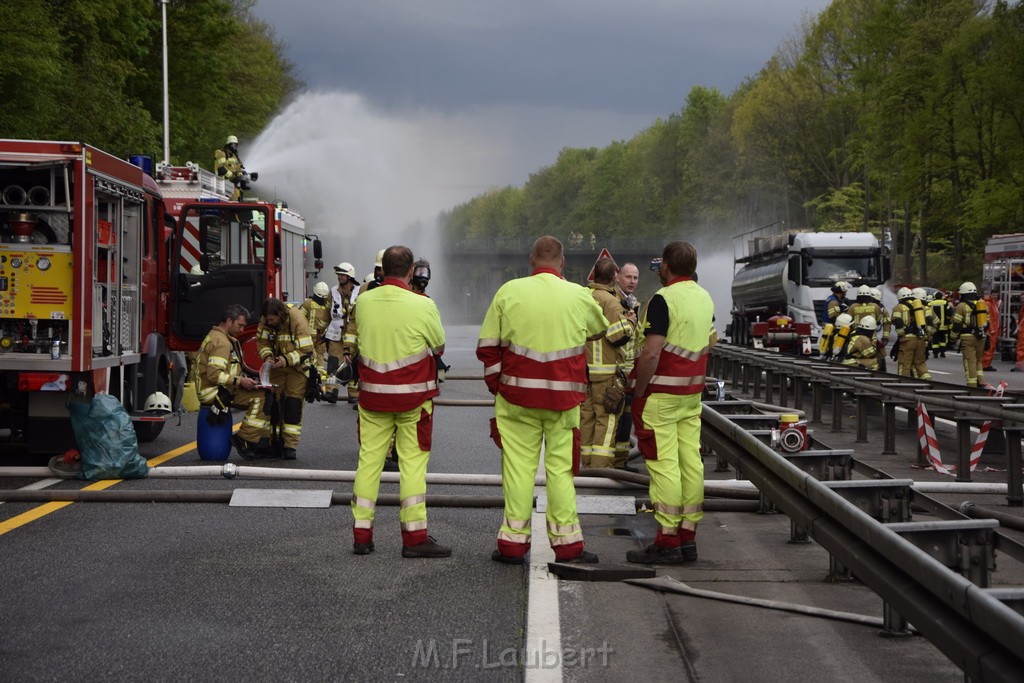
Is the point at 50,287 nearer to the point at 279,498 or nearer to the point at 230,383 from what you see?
the point at 230,383

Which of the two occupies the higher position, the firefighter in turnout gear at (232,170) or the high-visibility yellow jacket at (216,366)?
the firefighter in turnout gear at (232,170)

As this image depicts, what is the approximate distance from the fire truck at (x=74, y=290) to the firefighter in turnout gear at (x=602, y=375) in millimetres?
3905

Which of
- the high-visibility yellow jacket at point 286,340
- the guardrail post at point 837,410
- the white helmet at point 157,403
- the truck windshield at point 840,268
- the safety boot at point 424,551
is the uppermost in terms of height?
the truck windshield at point 840,268

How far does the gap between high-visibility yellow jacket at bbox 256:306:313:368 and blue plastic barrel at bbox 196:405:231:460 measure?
76 centimetres

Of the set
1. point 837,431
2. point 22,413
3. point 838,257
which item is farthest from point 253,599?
point 838,257

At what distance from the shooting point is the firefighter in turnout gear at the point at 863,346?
20.2 meters

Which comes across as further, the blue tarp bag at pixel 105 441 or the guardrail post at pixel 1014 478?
the blue tarp bag at pixel 105 441

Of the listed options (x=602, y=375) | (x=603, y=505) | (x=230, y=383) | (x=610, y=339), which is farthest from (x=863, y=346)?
(x=603, y=505)

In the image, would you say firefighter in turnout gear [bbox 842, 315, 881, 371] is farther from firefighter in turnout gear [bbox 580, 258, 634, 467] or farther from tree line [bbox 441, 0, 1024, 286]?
tree line [bbox 441, 0, 1024, 286]

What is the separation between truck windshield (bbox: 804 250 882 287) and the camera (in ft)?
105

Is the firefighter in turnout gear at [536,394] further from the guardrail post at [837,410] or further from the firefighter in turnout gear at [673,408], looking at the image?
the guardrail post at [837,410]

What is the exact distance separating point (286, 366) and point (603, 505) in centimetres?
415

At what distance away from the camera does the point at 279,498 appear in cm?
993

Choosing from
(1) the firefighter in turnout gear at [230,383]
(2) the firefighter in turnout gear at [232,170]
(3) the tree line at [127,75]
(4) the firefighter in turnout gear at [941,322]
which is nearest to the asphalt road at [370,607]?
(1) the firefighter in turnout gear at [230,383]
